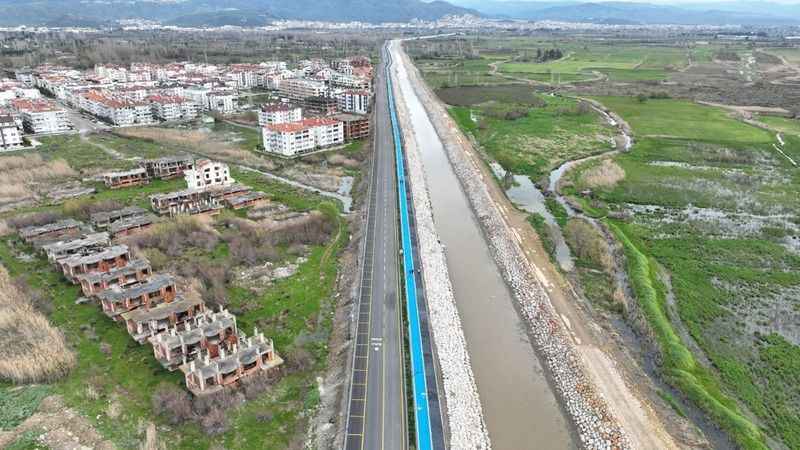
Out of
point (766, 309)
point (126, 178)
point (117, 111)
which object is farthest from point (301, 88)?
point (766, 309)

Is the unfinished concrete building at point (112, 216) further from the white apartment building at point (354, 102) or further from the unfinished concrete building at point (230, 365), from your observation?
the white apartment building at point (354, 102)

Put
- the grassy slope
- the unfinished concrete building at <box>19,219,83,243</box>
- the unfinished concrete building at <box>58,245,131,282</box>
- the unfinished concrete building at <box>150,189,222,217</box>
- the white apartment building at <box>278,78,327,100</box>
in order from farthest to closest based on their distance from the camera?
1. the white apartment building at <box>278,78,327,100</box>
2. the grassy slope
3. the unfinished concrete building at <box>150,189,222,217</box>
4. the unfinished concrete building at <box>19,219,83,243</box>
5. the unfinished concrete building at <box>58,245,131,282</box>

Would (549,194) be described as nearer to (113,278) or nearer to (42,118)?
(113,278)

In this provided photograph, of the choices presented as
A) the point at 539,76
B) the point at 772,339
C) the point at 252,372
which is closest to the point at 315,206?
the point at 252,372

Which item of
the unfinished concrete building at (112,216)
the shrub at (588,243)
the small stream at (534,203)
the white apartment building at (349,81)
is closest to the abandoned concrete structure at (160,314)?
the unfinished concrete building at (112,216)

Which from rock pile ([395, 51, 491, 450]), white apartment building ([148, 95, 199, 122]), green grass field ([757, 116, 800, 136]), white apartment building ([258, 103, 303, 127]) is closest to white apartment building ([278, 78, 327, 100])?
white apartment building ([258, 103, 303, 127])

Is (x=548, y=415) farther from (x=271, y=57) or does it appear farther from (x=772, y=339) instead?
(x=271, y=57)

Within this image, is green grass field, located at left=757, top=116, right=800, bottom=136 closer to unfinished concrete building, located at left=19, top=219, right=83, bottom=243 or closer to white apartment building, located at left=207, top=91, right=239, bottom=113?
white apartment building, located at left=207, top=91, right=239, bottom=113
